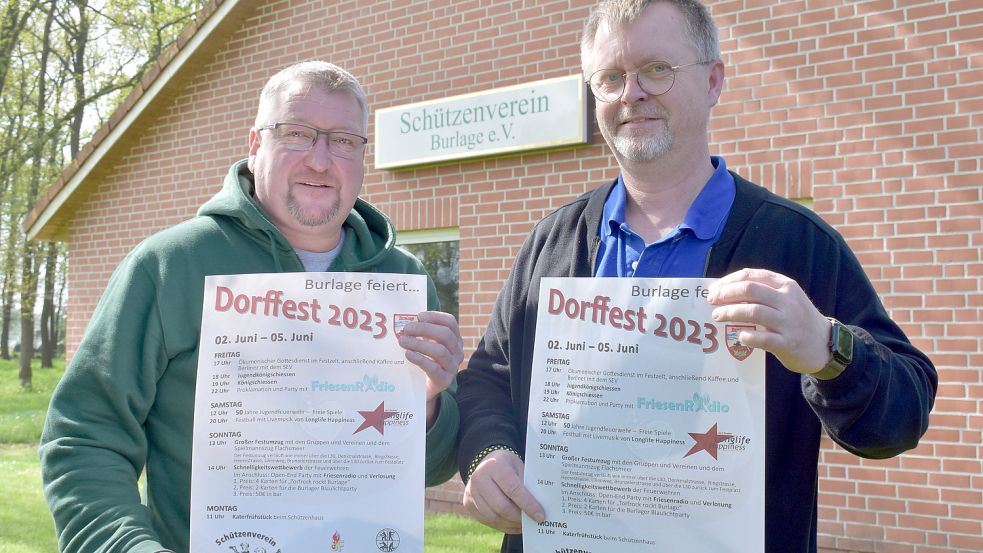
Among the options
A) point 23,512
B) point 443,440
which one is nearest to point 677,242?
point 443,440

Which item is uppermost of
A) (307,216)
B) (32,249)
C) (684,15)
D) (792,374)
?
(32,249)

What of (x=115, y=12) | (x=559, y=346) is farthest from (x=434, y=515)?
(x=115, y=12)

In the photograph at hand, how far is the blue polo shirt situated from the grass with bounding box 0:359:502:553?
4054mm

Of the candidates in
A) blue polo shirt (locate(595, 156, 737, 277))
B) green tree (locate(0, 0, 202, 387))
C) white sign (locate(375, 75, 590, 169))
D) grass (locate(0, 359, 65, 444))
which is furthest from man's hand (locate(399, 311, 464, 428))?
green tree (locate(0, 0, 202, 387))

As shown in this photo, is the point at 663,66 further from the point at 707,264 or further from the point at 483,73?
the point at 483,73

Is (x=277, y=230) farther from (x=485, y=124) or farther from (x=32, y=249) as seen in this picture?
(x=32, y=249)

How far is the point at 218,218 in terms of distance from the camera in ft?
7.88

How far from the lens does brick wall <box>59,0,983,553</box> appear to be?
502 cm

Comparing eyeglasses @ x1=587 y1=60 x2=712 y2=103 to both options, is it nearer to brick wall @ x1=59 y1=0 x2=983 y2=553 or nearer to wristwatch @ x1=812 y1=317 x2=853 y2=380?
wristwatch @ x1=812 y1=317 x2=853 y2=380

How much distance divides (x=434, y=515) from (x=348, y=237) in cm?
494

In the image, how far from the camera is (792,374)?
81.9 inches

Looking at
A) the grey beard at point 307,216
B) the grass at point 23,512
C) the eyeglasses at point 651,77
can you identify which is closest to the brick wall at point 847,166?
the grass at point 23,512

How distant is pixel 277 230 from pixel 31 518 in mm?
6822

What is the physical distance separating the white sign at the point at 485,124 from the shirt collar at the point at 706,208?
Result: 4.05m
